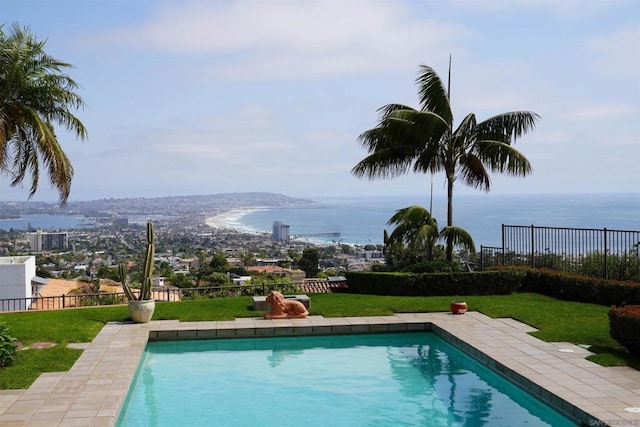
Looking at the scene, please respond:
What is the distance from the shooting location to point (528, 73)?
66.3 ft

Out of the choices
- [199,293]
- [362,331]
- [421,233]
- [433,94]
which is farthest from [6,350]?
[433,94]

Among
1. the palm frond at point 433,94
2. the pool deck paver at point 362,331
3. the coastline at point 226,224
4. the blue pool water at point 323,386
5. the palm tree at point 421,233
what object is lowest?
the blue pool water at point 323,386

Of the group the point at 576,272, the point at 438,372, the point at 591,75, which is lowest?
the point at 438,372

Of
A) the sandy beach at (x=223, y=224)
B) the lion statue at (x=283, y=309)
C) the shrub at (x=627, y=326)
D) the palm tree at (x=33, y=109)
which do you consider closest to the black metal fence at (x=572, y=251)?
the shrub at (x=627, y=326)

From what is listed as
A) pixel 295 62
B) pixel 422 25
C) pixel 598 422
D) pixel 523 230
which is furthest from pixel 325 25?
pixel 598 422

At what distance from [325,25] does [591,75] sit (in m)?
8.32

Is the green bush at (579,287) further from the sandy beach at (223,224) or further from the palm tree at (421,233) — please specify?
the sandy beach at (223,224)

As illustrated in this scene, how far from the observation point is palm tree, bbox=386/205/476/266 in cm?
1894

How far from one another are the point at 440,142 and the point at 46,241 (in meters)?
35.4

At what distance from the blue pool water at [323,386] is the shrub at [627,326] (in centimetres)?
221

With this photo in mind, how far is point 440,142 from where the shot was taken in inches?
782

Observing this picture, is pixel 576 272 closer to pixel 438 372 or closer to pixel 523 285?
pixel 523 285

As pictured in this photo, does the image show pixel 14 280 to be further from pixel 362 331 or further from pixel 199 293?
pixel 362 331

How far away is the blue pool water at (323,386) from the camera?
8.46m
